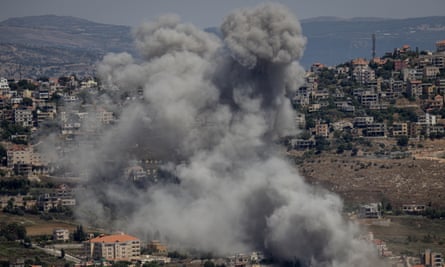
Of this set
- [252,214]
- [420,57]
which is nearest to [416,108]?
[420,57]

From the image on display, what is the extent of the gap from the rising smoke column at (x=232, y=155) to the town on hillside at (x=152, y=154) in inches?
45.1

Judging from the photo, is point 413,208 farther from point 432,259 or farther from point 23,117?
point 23,117

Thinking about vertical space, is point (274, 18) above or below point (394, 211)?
above

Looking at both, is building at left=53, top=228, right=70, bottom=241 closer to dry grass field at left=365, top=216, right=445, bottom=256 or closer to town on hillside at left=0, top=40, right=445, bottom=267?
town on hillside at left=0, top=40, right=445, bottom=267

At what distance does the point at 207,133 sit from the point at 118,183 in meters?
8.55

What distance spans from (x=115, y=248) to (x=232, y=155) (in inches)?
199

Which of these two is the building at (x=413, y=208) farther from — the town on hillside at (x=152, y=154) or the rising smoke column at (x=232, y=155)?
the rising smoke column at (x=232, y=155)

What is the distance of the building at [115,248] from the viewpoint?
50.0m

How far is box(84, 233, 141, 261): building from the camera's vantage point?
1970 inches

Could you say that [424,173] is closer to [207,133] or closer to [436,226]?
[436,226]

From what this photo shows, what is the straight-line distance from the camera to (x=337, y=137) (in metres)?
71.6

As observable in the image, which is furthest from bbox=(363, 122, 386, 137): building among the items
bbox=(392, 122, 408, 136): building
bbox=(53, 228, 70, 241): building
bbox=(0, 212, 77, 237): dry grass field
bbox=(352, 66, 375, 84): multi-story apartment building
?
bbox=(53, 228, 70, 241): building

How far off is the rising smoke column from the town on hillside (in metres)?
1.14

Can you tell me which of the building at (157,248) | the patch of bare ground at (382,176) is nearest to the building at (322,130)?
the patch of bare ground at (382,176)
